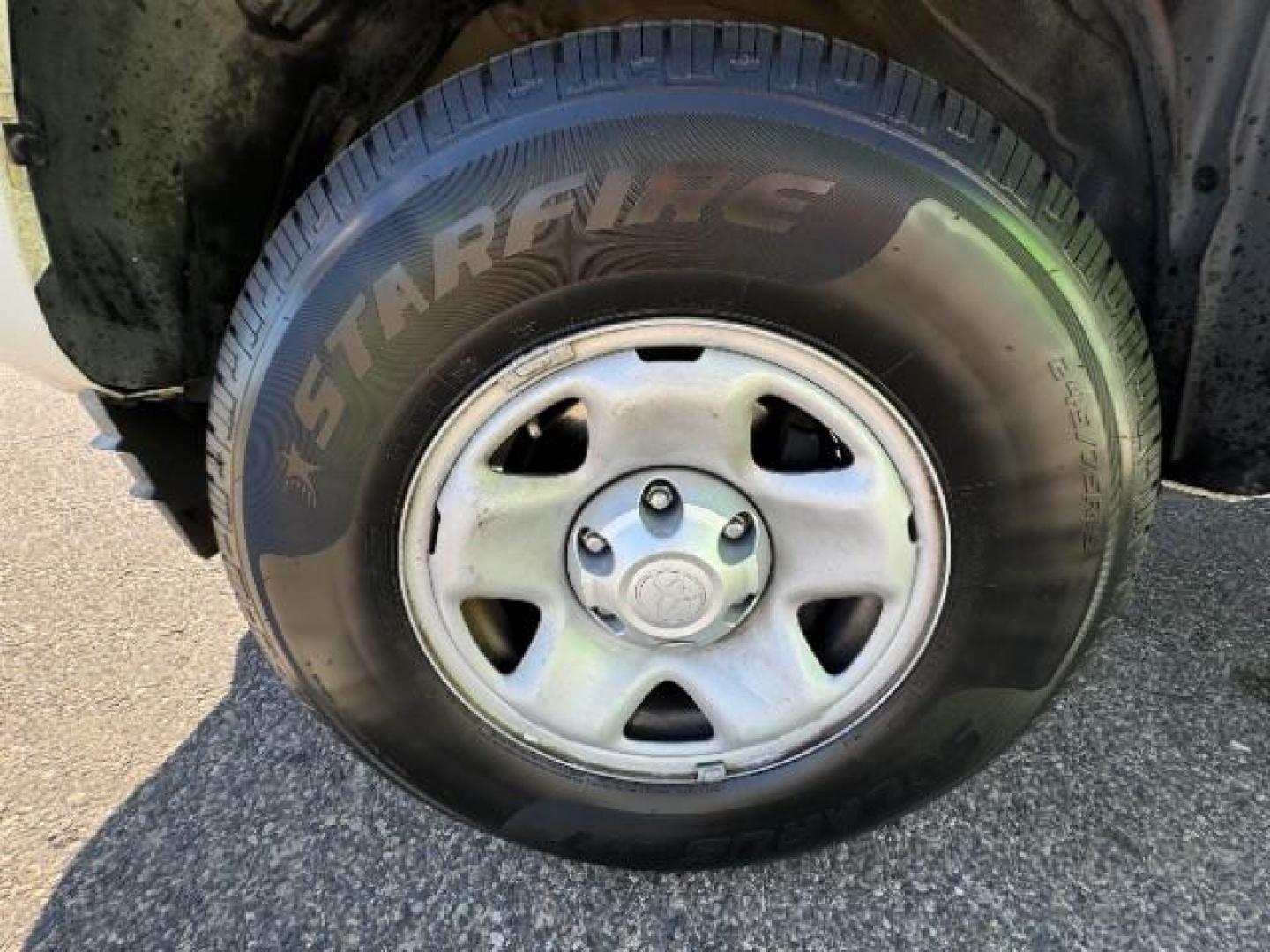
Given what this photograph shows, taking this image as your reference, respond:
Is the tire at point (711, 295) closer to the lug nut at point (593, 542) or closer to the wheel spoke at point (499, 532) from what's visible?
the wheel spoke at point (499, 532)

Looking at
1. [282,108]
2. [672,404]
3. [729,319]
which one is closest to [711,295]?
[729,319]

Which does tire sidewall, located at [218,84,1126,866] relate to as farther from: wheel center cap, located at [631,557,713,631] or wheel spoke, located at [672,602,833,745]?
wheel center cap, located at [631,557,713,631]

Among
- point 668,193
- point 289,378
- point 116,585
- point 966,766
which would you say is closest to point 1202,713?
point 966,766

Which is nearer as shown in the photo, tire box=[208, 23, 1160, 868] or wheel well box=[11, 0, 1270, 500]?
tire box=[208, 23, 1160, 868]

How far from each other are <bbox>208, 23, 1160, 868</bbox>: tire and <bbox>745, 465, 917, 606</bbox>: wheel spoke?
7 centimetres

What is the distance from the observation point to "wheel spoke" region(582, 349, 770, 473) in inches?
55.6

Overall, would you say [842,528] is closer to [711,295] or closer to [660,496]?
[660,496]

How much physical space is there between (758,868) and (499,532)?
74 cm

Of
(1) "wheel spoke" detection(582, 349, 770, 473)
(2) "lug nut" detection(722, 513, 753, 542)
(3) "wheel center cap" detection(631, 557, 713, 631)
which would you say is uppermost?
(1) "wheel spoke" detection(582, 349, 770, 473)

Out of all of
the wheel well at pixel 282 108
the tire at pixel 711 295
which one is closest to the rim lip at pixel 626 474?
the tire at pixel 711 295

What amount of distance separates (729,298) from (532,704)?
2.17 ft

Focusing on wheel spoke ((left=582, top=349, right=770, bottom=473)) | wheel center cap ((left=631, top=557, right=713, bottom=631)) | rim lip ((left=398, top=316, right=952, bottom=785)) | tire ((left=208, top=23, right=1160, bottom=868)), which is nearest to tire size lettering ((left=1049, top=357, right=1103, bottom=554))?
tire ((left=208, top=23, right=1160, bottom=868))

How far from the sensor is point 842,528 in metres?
1.48

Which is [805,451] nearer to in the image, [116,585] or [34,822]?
[34,822]
